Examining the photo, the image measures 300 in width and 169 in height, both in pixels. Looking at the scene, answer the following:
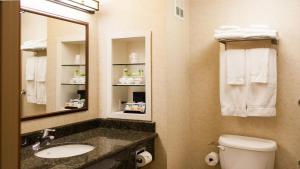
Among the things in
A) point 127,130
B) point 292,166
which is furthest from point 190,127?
point 292,166

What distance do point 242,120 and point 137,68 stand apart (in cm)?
107

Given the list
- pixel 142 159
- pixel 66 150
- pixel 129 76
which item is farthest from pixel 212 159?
pixel 66 150

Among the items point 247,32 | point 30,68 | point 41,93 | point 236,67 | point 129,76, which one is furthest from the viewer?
point 129,76

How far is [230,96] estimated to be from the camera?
2.29 metres

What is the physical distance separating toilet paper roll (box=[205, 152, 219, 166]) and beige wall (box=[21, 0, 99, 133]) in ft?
3.58

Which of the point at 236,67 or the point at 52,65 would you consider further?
the point at 236,67

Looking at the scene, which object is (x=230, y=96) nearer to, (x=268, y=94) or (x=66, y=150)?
(x=268, y=94)

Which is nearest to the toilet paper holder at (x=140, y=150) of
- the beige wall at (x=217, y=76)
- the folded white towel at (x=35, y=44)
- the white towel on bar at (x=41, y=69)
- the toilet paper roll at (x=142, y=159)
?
the toilet paper roll at (x=142, y=159)

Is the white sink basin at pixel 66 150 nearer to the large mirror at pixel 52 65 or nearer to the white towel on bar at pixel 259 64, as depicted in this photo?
the large mirror at pixel 52 65

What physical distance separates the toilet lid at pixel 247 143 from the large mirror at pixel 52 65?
4.15ft

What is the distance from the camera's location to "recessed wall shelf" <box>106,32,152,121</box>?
7.39 ft

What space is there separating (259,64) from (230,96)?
1.17ft

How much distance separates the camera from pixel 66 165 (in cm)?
143

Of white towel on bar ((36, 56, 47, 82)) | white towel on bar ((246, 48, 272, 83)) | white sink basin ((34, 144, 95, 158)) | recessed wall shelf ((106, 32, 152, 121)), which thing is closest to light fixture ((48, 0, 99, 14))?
recessed wall shelf ((106, 32, 152, 121))
